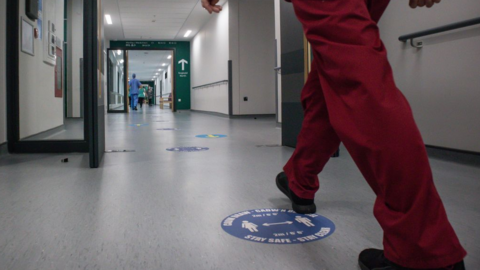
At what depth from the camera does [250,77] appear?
996 cm

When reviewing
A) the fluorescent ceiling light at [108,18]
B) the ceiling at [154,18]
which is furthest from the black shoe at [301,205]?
the fluorescent ceiling light at [108,18]

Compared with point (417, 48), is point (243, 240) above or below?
below

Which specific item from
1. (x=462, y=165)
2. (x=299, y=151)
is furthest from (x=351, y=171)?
(x=299, y=151)

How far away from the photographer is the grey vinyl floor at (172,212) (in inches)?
40.5

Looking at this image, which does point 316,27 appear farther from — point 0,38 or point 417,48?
point 0,38

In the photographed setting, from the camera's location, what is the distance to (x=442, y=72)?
107 inches

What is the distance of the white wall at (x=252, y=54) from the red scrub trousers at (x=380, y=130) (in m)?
9.03

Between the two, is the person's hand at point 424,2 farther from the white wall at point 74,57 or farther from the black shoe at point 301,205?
the white wall at point 74,57

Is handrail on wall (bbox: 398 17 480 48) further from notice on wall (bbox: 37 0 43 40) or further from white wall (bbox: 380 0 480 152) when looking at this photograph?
notice on wall (bbox: 37 0 43 40)

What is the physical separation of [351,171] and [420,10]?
1468 millimetres

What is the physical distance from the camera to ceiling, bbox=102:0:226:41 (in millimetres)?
10219

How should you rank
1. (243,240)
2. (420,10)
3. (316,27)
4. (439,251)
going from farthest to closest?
1. (420,10)
2. (243,240)
3. (316,27)
4. (439,251)

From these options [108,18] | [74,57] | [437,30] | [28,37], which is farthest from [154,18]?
[437,30]

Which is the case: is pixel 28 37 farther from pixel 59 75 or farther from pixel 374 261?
pixel 374 261
